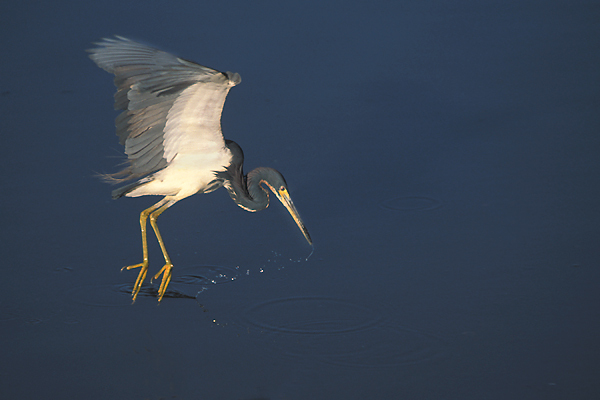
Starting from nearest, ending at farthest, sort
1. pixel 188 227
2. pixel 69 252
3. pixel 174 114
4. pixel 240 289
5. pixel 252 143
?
pixel 174 114 < pixel 240 289 < pixel 69 252 < pixel 188 227 < pixel 252 143

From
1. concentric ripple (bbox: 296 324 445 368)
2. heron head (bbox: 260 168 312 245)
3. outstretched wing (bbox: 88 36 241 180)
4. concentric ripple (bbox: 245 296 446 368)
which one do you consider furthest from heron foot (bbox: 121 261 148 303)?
concentric ripple (bbox: 296 324 445 368)

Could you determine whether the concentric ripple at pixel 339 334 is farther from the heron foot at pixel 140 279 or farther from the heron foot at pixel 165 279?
the heron foot at pixel 140 279

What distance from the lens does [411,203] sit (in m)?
4.02

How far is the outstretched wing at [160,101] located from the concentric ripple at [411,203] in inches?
45.7

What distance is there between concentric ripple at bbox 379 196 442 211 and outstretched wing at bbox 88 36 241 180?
3.81 ft

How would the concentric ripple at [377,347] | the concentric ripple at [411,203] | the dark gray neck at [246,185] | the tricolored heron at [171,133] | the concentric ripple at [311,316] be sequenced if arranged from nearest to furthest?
the concentric ripple at [377,347] → the tricolored heron at [171,133] → the concentric ripple at [311,316] → the dark gray neck at [246,185] → the concentric ripple at [411,203]

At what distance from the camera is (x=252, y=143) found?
177 inches

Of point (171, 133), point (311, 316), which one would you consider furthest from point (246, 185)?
point (311, 316)

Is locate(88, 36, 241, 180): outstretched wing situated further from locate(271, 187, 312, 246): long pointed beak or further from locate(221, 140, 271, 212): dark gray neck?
locate(271, 187, 312, 246): long pointed beak

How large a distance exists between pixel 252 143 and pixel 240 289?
142cm

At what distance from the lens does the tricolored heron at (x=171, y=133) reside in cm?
287

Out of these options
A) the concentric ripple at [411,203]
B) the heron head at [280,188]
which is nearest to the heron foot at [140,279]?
the heron head at [280,188]

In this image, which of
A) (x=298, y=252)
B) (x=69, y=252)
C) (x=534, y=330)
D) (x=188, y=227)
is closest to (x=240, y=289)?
(x=298, y=252)

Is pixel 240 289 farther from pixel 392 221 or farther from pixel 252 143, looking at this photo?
pixel 252 143
